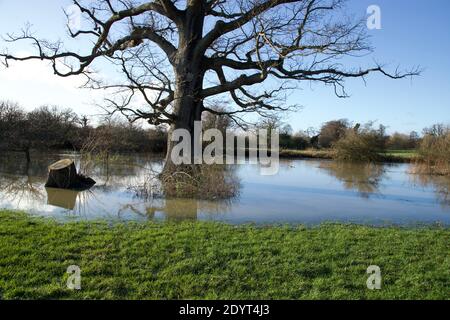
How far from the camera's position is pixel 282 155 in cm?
3947

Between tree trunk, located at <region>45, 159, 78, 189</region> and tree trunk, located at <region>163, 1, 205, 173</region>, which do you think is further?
tree trunk, located at <region>163, 1, 205, 173</region>

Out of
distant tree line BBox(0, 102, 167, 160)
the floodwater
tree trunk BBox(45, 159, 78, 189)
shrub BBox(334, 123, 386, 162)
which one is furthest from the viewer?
shrub BBox(334, 123, 386, 162)
